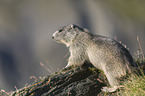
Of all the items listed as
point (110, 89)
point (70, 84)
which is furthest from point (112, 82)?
point (70, 84)

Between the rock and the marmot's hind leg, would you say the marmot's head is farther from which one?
the marmot's hind leg

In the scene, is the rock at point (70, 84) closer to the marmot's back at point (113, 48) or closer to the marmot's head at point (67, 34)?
the marmot's back at point (113, 48)

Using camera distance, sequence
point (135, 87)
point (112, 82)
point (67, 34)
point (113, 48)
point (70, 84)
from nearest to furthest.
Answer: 1. point (135, 87)
2. point (112, 82)
3. point (113, 48)
4. point (70, 84)
5. point (67, 34)

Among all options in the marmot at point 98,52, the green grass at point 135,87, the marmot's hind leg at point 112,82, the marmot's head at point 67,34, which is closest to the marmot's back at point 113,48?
the marmot at point 98,52

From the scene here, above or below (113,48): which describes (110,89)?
below

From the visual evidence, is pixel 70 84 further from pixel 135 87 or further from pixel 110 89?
pixel 135 87

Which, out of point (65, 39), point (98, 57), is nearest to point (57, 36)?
point (65, 39)

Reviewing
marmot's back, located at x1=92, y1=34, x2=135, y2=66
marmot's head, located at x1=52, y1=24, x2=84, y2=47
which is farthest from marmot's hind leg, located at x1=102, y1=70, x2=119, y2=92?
marmot's head, located at x1=52, y1=24, x2=84, y2=47

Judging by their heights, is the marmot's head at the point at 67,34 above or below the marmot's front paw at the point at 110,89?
above

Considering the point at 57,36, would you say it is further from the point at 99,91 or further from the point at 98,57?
the point at 99,91
